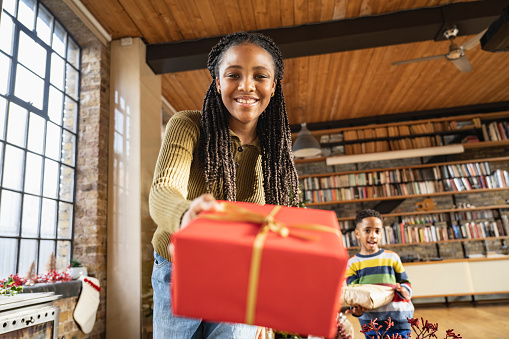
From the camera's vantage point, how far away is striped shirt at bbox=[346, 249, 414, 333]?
7.26 ft

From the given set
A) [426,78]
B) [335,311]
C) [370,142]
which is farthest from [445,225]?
[335,311]

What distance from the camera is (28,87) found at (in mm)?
3168

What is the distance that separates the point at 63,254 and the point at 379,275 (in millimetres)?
2786

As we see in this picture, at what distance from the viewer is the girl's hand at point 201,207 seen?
A: 0.53 m

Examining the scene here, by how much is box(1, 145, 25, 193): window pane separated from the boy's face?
2686mm

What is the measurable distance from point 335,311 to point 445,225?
704 centimetres

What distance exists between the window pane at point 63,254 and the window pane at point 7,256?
64cm

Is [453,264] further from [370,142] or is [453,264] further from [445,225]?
[370,142]

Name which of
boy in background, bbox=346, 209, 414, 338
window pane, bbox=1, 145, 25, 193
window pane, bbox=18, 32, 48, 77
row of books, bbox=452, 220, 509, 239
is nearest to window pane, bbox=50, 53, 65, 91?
window pane, bbox=18, 32, 48, 77

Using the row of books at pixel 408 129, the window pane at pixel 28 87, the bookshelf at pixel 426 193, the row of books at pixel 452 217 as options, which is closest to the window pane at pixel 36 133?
the window pane at pixel 28 87

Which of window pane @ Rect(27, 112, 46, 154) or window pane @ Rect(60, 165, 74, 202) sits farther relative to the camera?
window pane @ Rect(60, 165, 74, 202)

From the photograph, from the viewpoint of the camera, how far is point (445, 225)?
6664 millimetres

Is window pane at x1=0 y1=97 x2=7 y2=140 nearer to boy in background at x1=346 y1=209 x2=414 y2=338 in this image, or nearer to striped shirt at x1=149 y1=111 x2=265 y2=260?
striped shirt at x1=149 y1=111 x2=265 y2=260

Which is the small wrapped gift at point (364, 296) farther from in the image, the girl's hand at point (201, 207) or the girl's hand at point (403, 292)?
the girl's hand at point (201, 207)
